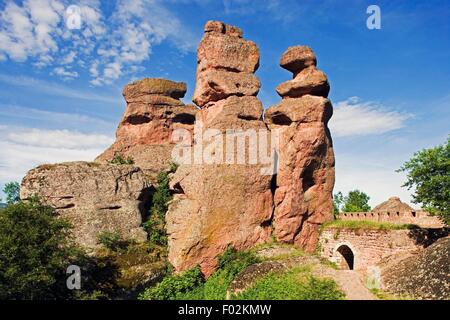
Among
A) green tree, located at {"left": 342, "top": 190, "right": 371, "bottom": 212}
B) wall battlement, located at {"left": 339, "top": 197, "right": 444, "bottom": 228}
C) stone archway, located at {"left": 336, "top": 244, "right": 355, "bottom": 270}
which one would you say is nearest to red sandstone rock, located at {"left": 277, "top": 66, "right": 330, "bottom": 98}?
wall battlement, located at {"left": 339, "top": 197, "right": 444, "bottom": 228}

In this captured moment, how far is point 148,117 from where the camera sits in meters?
28.5

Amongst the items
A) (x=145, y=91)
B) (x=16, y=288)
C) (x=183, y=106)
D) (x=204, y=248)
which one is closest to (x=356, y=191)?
(x=183, y=106)

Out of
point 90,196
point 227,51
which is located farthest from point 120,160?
point 227,51

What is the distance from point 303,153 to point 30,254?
14.7 metres

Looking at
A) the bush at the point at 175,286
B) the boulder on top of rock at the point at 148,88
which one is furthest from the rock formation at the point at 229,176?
the boulder on top of rock at the point at 148,88

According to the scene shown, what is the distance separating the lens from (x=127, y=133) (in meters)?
28.7

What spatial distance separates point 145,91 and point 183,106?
332cm

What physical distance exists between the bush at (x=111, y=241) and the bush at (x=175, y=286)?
3035mm

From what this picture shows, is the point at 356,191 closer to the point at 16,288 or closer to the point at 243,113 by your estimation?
the point at 243,113

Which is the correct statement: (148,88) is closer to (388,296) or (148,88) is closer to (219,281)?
(219,281)

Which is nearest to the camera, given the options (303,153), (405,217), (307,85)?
(303,153)
